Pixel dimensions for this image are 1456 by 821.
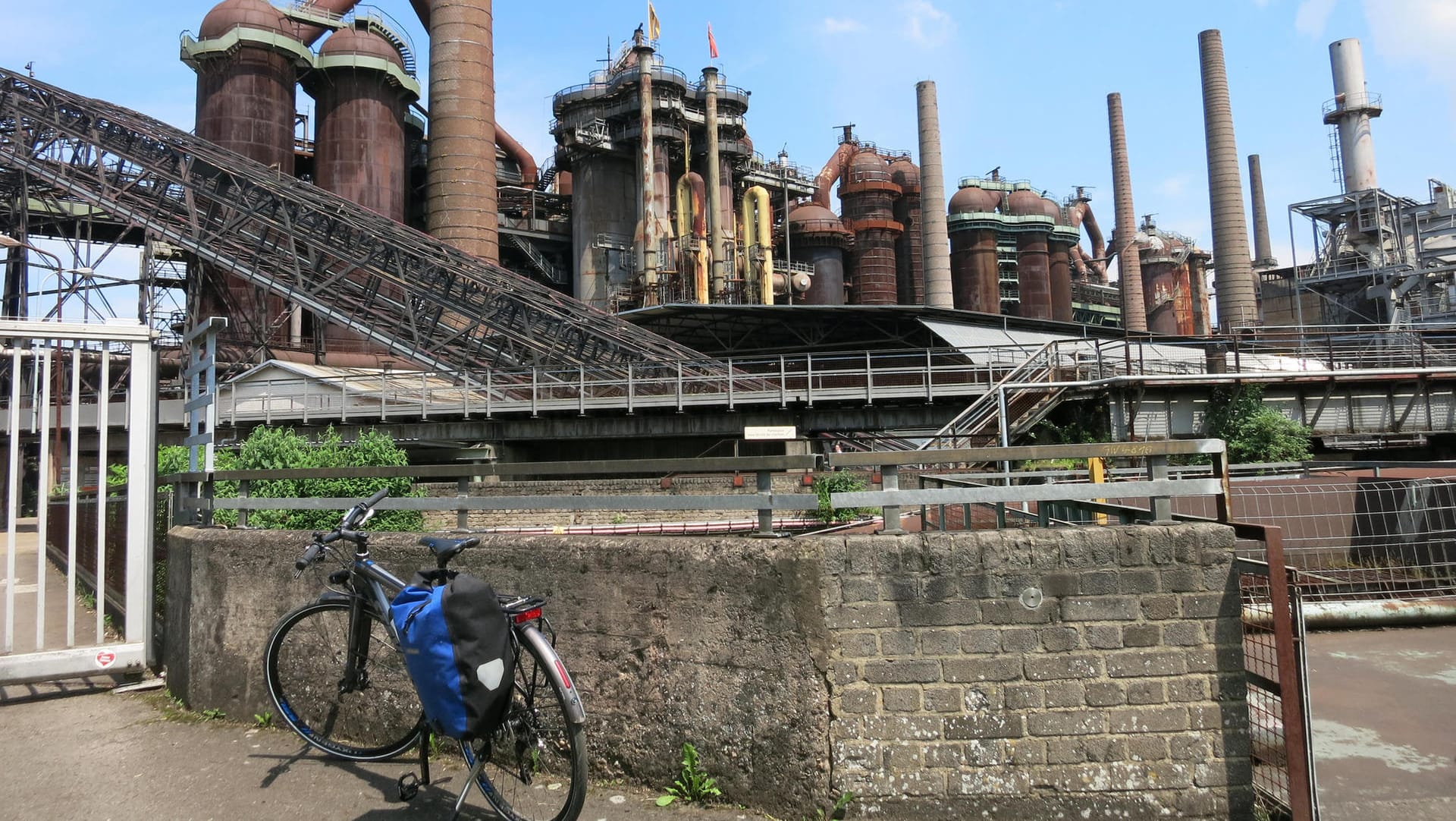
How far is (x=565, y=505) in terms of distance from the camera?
4.54 metres

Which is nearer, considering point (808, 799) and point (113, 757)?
point (808, 799)

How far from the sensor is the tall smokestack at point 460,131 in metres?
39.7

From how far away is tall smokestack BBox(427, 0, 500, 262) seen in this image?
39.7m

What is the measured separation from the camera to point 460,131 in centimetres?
3981

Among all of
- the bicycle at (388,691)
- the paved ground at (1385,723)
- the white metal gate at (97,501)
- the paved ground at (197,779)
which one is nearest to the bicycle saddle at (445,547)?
the bicycle at (388,691)

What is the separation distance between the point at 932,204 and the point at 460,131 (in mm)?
27288

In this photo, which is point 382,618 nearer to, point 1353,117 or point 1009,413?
point 1009,413

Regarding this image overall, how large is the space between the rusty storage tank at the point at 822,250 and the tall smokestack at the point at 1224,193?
71.3 feet

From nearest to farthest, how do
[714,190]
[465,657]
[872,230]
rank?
[465,657]
[714,190]
[872,230]

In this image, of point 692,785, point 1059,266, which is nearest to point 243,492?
point 692,785

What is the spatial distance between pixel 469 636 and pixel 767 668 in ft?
4.59

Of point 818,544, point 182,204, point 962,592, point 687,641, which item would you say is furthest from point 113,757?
point 182,204

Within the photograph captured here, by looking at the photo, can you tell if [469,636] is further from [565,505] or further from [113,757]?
[113,757]

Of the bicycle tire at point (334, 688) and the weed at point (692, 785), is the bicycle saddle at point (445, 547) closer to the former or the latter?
the bicycle tire at point (334, 688)
